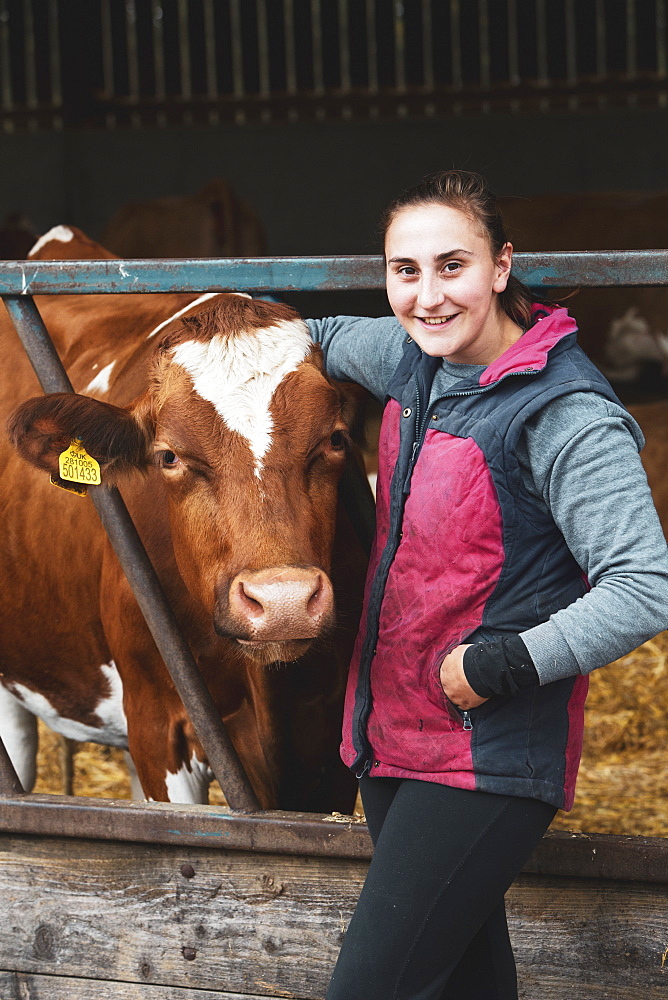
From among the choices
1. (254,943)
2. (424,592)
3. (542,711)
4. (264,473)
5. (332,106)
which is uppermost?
(332,106)

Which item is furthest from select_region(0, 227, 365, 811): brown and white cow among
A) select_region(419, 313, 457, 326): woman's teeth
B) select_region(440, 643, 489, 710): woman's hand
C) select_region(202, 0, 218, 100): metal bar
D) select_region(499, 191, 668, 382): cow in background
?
select_region(202, 0, 218, 100): metal bar

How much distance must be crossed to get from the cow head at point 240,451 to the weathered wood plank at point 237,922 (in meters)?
0.61

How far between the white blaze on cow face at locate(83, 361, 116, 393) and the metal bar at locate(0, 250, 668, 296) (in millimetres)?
597

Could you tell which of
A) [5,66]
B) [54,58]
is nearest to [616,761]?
[54,58]

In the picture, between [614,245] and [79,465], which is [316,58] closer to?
[614,245]

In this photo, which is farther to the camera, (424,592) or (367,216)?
(367,216)

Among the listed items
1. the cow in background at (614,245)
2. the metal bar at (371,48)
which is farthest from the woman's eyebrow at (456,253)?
the metal bar at (371,48)

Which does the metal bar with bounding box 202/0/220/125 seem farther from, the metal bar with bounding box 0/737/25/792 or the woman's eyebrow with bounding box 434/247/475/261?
the woman's eyebrow with bounding box 434/247/475/261

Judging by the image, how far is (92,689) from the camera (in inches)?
127

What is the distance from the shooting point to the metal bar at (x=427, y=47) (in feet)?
39.3

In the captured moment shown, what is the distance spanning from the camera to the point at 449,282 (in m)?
1.77

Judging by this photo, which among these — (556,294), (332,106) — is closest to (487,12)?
(332,106)

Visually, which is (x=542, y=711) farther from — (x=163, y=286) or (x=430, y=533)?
(x=163, y=286)

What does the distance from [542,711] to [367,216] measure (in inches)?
444
